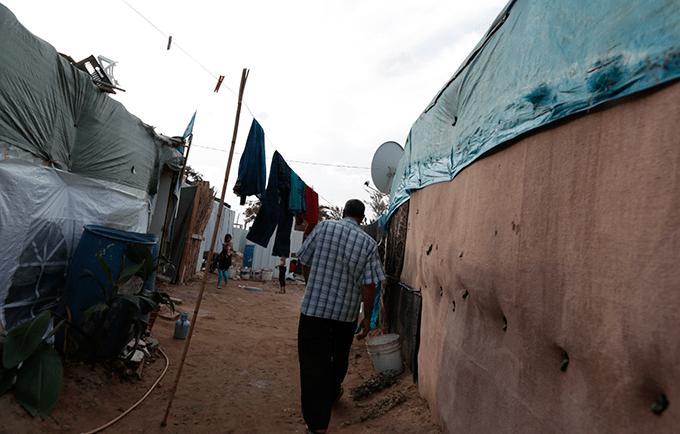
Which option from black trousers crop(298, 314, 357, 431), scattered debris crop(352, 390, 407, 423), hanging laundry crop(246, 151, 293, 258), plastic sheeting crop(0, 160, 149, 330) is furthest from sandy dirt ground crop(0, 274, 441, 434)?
hanging laundry crop(246, 151, 293, 258)

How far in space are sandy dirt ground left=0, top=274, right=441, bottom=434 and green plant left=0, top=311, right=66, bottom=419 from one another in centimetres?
7

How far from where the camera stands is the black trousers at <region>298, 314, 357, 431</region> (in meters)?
2.82

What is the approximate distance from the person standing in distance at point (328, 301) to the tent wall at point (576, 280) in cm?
88

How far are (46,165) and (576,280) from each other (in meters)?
4.40

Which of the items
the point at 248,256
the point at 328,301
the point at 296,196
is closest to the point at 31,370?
the point at 328,301

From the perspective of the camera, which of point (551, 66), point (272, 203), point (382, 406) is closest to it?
point (551, 66)

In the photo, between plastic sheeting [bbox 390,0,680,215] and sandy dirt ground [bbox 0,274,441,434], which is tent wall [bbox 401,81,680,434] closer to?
plastic sheeting [bbox 390,0,680,215]

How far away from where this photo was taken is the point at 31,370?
2.49 meters

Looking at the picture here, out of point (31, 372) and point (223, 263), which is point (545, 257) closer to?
point (31, 372)

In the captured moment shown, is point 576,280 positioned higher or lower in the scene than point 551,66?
lower

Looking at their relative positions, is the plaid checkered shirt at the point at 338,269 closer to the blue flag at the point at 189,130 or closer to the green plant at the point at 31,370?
the green plant at the point at 31,370

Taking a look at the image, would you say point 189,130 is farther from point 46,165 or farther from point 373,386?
point 373,386

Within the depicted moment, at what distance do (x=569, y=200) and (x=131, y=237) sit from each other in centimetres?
371

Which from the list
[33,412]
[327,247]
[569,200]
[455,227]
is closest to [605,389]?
[569,200]
